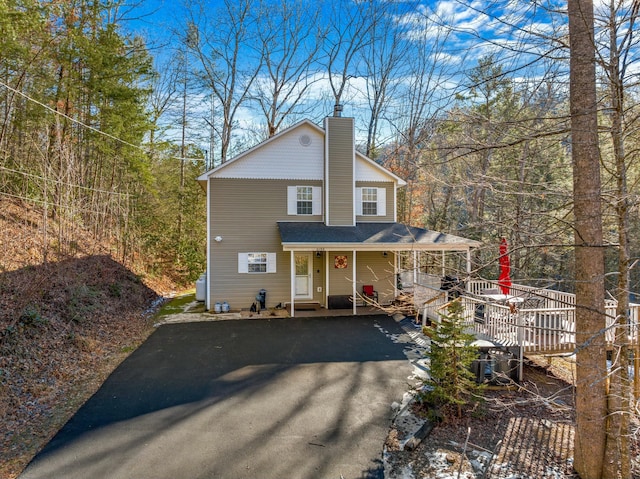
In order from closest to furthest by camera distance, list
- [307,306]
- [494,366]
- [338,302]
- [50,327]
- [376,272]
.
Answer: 1. [494,366]
2. [50,327]
3. [307,306]
4. [338,302]
5. [376,272]

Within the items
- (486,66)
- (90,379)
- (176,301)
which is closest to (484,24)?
(486,66)

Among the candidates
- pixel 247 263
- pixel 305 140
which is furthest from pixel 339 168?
pixel 247 263

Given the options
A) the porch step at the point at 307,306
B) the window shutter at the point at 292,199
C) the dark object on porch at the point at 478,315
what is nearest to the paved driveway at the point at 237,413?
the dark object on porch at the point at 478,315

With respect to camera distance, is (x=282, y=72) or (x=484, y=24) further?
(x=282, y=72)

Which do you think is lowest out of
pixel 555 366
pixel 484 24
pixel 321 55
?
pixel 555 366

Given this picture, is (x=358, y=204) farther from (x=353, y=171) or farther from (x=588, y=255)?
(x=588, y=255)

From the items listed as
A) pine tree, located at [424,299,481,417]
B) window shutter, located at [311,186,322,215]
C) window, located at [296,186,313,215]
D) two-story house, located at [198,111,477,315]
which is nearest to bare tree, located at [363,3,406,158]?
two-story house, located at [198,111,477,315]

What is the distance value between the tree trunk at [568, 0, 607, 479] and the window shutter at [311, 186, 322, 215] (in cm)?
968

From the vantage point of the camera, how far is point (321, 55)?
21672 mm

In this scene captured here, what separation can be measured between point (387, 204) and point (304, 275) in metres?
4.46

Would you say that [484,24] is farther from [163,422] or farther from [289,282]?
[289,282]

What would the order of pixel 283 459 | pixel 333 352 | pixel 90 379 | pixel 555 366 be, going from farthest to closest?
pixel 333 352, pixel 555 366, pixel 90 379, pixel 283 459

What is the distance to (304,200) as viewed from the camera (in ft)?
42.3

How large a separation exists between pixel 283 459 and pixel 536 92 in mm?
5175
